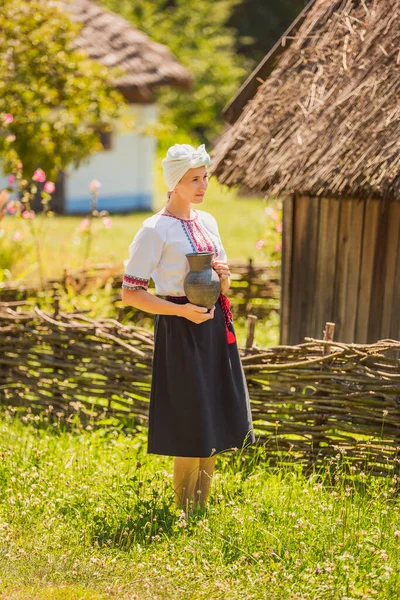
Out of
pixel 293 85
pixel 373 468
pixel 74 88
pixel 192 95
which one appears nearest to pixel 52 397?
pixel 373 468

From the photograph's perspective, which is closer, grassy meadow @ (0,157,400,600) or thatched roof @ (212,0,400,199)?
grassy meadow @ (0,157,400,600)

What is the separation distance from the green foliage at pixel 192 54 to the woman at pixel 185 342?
22929mm

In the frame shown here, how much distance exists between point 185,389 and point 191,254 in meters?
0.66

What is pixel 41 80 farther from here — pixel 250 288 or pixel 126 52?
pixel 126 52

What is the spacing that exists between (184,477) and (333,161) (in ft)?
7.89

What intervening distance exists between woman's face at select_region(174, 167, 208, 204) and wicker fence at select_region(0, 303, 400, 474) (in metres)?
1.27

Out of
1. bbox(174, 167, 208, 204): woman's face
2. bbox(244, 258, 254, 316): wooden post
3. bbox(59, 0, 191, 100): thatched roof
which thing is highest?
bbox(59, 0, 191, 100): thatched roof

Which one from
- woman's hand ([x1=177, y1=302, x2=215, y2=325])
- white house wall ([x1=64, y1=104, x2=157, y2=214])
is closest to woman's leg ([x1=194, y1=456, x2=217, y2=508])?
woman's hand ([x1=177, y1=302, x2=215, y2=325])

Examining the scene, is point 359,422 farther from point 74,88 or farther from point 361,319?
point 74,88

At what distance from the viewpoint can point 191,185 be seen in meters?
4.19

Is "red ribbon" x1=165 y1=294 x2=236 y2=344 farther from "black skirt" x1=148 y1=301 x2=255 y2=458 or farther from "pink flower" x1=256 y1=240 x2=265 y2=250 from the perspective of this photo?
"pink flower" x1=256 y1=240 x2=265 y2=250

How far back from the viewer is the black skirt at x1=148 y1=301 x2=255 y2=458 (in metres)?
4.25

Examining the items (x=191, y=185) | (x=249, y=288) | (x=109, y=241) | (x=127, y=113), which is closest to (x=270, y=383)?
(x=191, y=185)

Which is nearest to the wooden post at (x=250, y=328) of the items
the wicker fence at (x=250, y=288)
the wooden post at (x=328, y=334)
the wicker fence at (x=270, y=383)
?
the wicker fence at (x=270, y=383)
